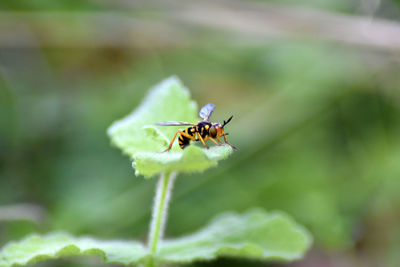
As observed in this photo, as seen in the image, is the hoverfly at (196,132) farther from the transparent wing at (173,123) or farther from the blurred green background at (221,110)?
the blurred green background at (221,110)

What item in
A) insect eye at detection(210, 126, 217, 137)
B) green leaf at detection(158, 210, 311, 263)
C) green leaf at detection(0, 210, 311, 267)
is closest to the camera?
green leaf at detection(0, 210, 311, 267)

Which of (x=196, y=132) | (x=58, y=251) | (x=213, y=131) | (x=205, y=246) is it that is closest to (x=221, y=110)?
(x=213, y=131)

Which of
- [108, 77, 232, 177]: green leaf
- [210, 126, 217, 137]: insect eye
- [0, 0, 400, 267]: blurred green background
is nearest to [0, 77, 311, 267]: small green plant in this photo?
[108, 77, 232, 177]: green leaf

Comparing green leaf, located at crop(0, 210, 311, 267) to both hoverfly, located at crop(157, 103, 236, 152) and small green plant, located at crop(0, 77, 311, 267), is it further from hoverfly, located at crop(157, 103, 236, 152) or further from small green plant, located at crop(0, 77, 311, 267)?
hoverfly, located at crop(157, 103, 236, 152)

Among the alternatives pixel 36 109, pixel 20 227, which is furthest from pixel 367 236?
pixel 36 109

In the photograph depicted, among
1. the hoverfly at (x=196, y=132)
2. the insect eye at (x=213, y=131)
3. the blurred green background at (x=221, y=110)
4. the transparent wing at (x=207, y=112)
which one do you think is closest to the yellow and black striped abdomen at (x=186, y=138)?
the hoverfly at (x=196, y=132)
